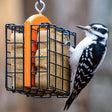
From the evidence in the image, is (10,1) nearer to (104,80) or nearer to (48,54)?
(104,80)

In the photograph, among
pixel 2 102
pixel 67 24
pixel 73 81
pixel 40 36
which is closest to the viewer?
pixel 40 36

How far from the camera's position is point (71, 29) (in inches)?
353

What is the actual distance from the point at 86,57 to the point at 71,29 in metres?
2.37

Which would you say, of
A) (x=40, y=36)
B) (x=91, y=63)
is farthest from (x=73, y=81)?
(x=40, y=36)

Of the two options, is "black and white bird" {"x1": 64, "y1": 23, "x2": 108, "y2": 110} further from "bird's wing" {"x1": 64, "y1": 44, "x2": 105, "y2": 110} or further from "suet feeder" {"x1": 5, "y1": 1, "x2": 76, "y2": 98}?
"suet feeder" {"x1": 5, "y1": 1, "x2": 76, "y2": 98}

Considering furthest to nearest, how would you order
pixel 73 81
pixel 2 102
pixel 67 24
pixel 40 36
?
pixel 2 102, pixel 67 24, pixel 73 81, pixel 40 36

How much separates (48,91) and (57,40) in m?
0.66

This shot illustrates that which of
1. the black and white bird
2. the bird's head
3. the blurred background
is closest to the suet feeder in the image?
the black and white bird

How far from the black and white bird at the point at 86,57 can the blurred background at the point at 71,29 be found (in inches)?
86.2

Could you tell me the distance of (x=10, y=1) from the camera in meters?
9.93

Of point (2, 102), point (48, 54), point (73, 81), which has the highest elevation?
point (48, 54)

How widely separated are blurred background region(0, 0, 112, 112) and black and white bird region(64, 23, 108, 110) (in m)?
2.19

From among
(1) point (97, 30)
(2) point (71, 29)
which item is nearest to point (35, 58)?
(1) point (97, 30)

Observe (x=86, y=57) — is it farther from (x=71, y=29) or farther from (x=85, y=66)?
(x=71, y=29)
